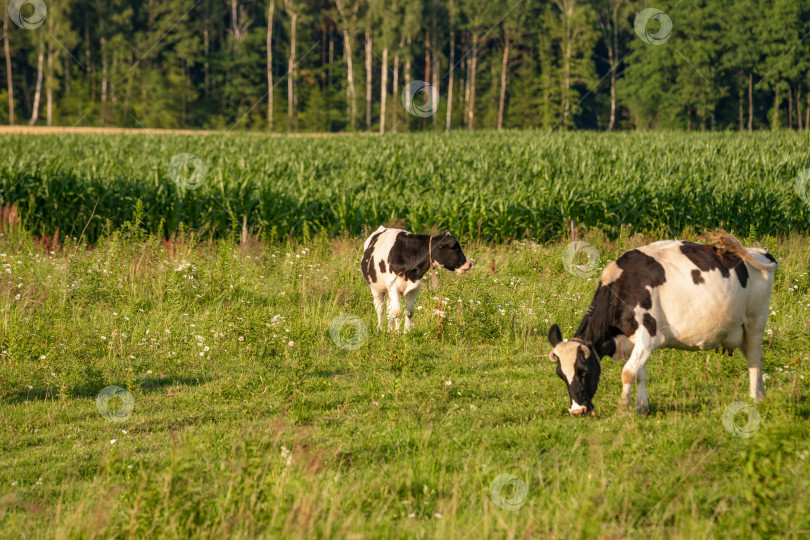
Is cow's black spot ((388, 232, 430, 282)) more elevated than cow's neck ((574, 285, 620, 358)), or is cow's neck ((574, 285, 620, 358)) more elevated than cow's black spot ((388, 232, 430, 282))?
cow's black spot ((388, 232, 430, 282))

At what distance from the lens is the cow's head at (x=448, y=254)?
9.41m

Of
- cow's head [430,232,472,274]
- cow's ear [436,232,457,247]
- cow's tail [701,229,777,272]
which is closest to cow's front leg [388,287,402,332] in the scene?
cow's head [430,232,472,274]

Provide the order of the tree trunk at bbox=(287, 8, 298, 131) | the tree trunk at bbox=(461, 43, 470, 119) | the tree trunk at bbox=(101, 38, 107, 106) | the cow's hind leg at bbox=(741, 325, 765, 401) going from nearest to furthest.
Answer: the cow's hind leg at bbox=(741, 325, 765, 401) < the tree trunk at bbox=(287, 8, 298, 131) < the tree trunk at bbox=(101, 38, 107, 106) < the tree trunk at bbox=(461, 43, 470, 119)

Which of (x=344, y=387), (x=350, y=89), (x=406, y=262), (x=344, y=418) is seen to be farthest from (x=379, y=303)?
(x=350, y=89)

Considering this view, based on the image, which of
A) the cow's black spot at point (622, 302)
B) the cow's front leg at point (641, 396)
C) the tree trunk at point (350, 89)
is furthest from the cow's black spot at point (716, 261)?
the tree trunk at point (350, 89)

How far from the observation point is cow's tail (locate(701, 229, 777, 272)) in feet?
22.5

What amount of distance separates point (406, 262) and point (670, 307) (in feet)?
12.4

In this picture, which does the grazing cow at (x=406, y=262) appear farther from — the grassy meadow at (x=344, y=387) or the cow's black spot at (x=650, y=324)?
the cow's black spot at (x=650, y=324)

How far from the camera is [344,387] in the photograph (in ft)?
26.8

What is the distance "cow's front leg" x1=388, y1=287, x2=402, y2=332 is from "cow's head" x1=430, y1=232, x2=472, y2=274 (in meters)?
0.68

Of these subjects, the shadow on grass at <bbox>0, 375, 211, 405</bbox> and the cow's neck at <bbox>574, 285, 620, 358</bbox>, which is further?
the shadow on grass at <bbox>0, 375, 211, 405</bbox>

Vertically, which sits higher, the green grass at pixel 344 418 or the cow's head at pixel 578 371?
the cow's head at pixel 578 371

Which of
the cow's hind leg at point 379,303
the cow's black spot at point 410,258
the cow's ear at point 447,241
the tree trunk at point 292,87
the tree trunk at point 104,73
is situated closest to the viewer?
the cow's ear at point 447,241

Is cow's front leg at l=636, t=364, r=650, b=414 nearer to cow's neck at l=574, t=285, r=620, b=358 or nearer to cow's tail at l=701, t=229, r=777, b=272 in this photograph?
cow's neck at l=574, t=285, r=620, b=358
